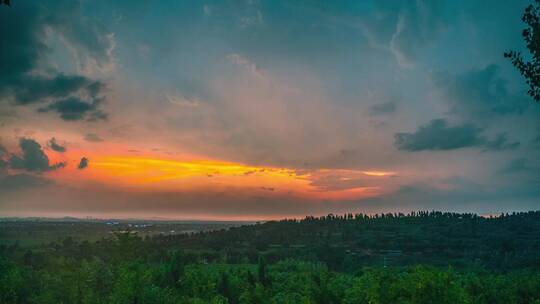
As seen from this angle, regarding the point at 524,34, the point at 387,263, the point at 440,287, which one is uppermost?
the point at 524,34

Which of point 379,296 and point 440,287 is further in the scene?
point 379,296

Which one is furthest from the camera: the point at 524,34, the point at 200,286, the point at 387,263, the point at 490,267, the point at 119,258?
the point at 387,263

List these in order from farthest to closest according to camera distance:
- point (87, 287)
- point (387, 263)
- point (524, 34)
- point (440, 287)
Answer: point (387, 263)
point (87, 287)
point (440, 287)
point (524, 34)

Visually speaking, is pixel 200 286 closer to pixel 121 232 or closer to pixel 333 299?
pixel 333 299

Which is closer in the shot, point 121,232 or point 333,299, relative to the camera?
point 333,299

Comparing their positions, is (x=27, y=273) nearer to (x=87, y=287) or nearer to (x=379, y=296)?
(x=87, y=287)

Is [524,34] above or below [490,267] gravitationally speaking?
above

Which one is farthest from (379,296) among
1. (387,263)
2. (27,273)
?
(387,263)

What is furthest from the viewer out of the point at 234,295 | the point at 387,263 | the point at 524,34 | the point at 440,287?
the point at 387,263

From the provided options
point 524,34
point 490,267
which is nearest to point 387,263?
point 490,267
